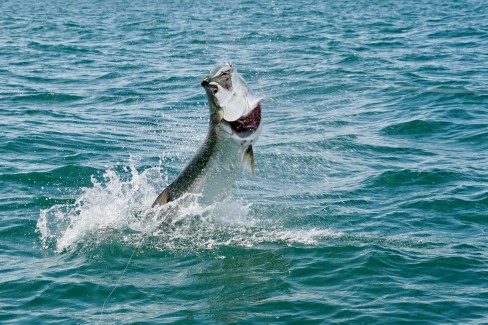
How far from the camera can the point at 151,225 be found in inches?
431

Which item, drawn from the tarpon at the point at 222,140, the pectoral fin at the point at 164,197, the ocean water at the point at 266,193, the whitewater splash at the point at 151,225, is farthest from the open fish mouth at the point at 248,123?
the ocean water at the point at 266,193

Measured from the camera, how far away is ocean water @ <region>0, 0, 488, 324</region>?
9.14 meters

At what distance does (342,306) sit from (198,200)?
2.32 meters

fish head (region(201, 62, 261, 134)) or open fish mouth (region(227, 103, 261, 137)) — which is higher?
fish head (region(201, 62, 261, 134))

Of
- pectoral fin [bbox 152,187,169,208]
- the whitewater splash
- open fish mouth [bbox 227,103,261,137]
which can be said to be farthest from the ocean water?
open fish mouth [bbox 227,103,261,137]

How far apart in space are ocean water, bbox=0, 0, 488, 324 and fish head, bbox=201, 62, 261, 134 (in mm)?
1652

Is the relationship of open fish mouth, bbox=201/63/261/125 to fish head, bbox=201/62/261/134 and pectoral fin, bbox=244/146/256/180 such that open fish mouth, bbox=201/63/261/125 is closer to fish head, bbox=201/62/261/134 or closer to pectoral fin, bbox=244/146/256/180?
fish head, bbox=201/62/261/134

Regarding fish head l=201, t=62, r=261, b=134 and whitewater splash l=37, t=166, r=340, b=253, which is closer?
fish head l=201, t=62, r=261, b=134

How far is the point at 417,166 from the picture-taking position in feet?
45.9

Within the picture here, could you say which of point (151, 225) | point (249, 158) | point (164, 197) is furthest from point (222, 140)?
point (151, 225)

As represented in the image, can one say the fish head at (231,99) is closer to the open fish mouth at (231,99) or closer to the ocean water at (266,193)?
the open fish mouth at (231,99)

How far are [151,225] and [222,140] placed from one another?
2.12 metres

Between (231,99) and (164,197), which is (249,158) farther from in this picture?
(164,197)

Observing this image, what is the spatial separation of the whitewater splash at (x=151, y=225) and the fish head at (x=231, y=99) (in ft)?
4.57
